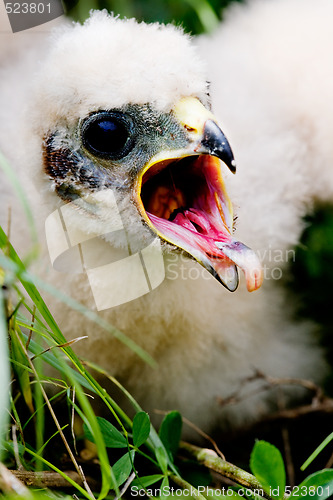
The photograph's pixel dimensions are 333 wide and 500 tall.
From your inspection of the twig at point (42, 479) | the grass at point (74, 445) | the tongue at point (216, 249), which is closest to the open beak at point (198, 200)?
the tongue at point (216, 249)

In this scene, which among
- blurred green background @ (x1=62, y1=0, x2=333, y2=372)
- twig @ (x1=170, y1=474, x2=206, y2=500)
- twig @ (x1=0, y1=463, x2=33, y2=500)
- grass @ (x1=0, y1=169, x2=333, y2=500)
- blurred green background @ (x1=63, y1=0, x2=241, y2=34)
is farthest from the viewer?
blurred green background @ (x1=62, y1=0, x2=333, y2=372)

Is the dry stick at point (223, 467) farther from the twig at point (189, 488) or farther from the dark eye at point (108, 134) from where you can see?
the dark eye at point (108, 134)

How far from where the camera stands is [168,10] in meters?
2.09

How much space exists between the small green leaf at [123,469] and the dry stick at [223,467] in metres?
0.26

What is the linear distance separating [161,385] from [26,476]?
0.65 m

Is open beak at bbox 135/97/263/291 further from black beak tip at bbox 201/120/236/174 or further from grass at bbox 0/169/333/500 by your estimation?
grass at bbox 0/169/333/500

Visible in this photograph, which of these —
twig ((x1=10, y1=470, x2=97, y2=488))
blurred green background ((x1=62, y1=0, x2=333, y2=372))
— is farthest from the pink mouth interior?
blurred green background ((x1=62, y1=0, x2=333, y2=372))

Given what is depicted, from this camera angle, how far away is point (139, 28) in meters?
1.26

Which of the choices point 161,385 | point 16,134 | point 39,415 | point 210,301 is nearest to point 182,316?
point 210,301

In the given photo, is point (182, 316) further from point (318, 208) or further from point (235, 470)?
point (318, 208)

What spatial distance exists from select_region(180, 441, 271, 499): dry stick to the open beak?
42 cm

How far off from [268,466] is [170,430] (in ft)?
0.95

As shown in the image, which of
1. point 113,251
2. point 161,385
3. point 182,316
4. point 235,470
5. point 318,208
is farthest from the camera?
point 318,208

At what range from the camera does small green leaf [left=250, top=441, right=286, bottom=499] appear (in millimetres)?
1056
